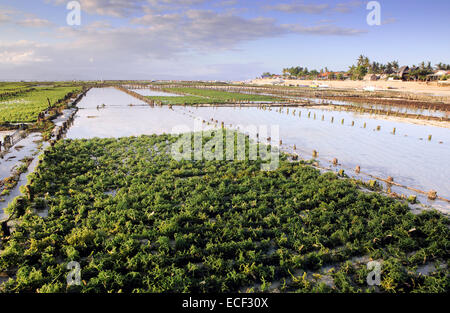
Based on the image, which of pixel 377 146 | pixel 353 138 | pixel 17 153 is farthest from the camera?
pixel 353 138

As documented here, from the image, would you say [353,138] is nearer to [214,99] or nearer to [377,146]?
[377,146]

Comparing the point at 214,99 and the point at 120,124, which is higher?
the point at 214,99

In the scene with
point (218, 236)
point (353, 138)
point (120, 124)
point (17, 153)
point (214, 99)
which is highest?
point (214, 99)

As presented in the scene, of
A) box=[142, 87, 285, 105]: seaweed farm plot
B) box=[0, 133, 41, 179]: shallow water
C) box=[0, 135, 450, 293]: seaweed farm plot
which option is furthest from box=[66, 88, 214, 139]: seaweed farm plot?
box=[142, 87, 285, 105]: seaweed farm plot

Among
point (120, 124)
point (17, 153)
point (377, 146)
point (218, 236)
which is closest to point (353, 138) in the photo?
point (377, 146)

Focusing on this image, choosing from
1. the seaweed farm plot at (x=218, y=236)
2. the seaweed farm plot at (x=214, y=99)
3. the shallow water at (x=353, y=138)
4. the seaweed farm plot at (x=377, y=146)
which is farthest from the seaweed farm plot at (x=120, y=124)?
the seaweed farm plot at (x=214, y=99)

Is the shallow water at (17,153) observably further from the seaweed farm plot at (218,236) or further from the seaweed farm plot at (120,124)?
→ the seaweed farm plot at (218,236)

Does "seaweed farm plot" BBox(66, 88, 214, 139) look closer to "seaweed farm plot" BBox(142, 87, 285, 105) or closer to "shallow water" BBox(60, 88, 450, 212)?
"shallow water" BBox(60, 88, 450, 212)
